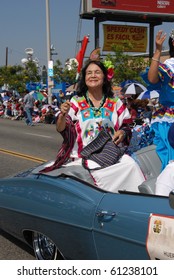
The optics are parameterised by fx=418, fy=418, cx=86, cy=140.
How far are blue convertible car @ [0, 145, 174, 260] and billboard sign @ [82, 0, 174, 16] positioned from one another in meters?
23.9

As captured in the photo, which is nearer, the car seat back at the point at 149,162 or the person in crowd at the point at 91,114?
the car seat back at the point at 149,162

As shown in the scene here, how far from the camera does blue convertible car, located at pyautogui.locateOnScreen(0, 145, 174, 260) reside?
2.27 meters

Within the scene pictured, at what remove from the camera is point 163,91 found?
3.46 metres

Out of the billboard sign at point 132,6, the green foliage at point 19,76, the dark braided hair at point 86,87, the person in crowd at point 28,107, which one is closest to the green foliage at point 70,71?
the green foliage at point 19,76

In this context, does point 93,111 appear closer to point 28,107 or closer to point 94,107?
point 94,107

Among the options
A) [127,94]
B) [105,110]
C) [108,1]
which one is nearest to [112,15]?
[108,1]

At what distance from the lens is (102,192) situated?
2.70m

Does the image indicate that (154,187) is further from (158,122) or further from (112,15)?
(112,15)

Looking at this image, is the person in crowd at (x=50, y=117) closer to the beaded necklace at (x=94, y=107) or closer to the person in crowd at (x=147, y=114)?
the person in crowd at (x=147, y=114)

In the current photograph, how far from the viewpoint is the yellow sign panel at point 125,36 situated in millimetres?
27719

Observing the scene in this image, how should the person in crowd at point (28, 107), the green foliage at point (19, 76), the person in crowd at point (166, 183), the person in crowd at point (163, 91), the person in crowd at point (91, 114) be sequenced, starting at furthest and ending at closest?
1. the green foliage at point (19, 76)
2. the person in crowd at point (28, 107)
3. the person in crowd at point (91, 114)
4. the person in crowd at point (163, 91)
5. the person in crowd at point (166, 183)

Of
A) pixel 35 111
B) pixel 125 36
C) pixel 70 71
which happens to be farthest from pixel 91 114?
pixel 125 36

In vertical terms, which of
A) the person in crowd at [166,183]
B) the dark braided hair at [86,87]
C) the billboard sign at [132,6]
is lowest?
the person in crowd at [166,183]
